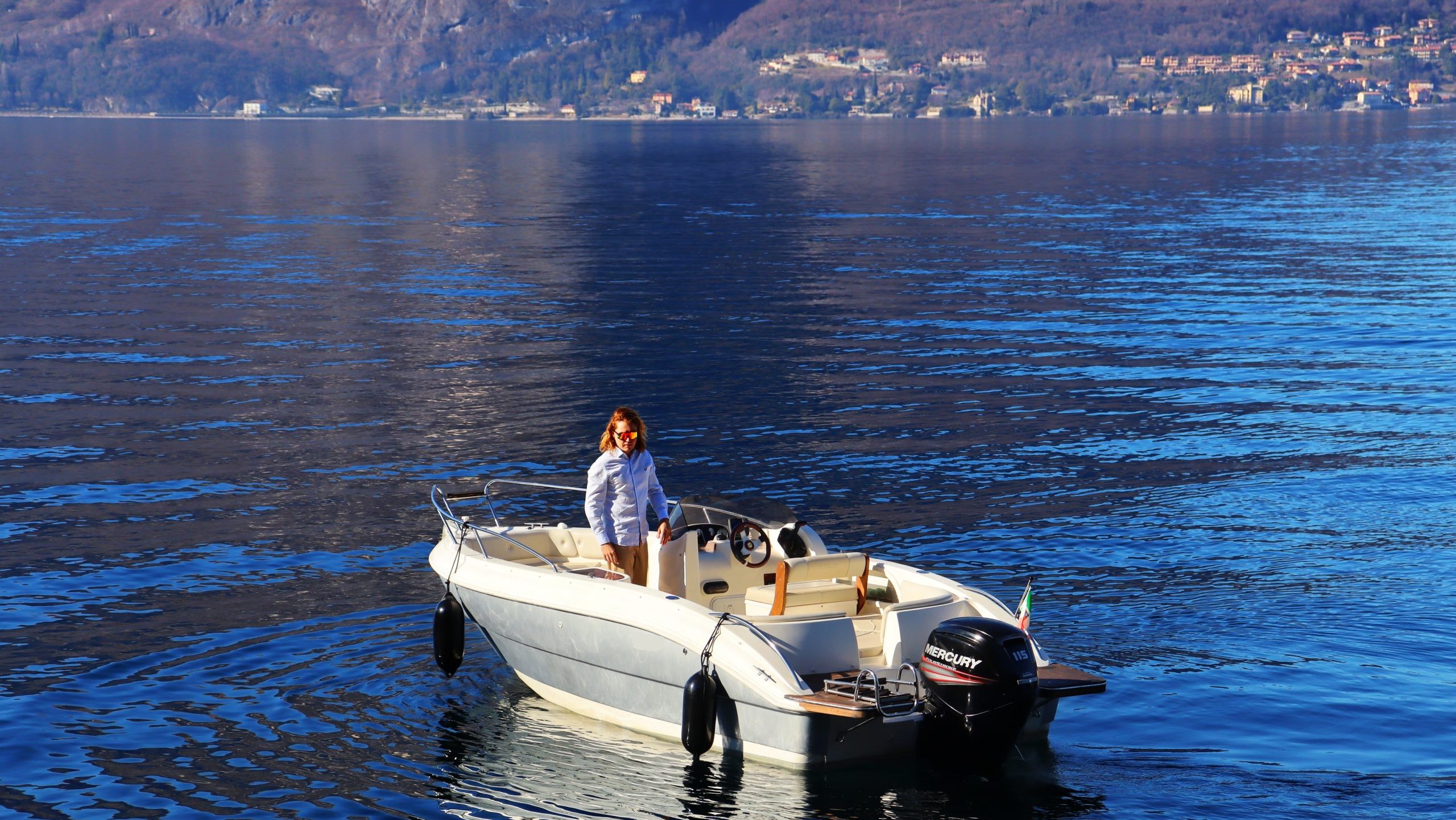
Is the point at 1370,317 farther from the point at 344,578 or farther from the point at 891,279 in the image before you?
the point at 344,578

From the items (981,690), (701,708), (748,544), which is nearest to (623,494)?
(748,544)

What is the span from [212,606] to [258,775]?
485cm

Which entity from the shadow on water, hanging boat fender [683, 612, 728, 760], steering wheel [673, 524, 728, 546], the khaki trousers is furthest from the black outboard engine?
the khaki trousers

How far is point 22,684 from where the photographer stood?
14.5 m

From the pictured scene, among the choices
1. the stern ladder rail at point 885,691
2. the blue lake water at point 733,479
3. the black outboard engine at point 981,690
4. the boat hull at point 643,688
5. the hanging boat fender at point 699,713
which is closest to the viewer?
the black outboard engine at point 981,690

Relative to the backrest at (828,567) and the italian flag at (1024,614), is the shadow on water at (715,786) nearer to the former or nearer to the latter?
the italian flag at (1024,614)

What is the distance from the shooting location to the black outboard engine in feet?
37.6

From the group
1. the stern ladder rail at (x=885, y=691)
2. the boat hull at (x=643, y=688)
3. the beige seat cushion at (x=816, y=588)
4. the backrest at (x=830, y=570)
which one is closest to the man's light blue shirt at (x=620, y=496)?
the boat hull at (x=643, y=688)

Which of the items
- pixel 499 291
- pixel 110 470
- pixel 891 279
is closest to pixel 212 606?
pixel 110 470

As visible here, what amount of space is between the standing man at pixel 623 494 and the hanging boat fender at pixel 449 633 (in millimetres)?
1601

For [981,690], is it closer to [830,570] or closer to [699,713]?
[699,713]

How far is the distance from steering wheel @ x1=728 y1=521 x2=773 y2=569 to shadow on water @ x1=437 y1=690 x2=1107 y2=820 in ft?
6.60

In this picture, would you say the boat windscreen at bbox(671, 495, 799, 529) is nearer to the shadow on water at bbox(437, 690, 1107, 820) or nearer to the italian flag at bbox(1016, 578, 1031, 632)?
the shadow on water at bbox(437, 690, 1107, 820)

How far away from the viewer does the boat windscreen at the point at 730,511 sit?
46.5 feet
